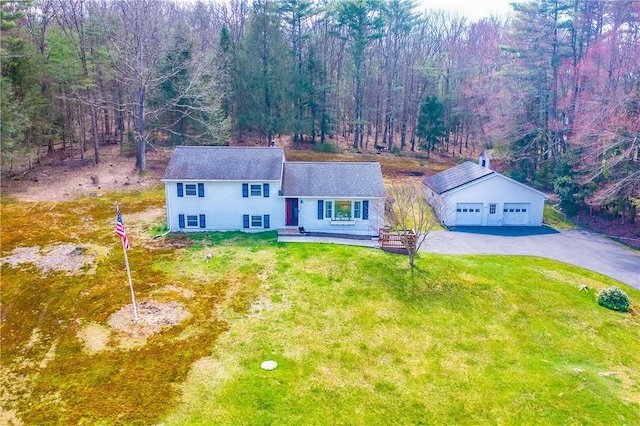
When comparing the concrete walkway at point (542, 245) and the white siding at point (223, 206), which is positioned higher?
the white siding at point (223, 206)

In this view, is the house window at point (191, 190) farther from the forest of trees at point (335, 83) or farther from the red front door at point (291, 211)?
the forest of trees at point (335, 83)

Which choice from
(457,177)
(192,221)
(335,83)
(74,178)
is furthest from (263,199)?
(335,83)

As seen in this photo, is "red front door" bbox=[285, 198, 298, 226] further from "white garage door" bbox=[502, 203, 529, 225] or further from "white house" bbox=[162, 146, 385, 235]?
"white garage door" bbox=[502, 203, 529, 225]

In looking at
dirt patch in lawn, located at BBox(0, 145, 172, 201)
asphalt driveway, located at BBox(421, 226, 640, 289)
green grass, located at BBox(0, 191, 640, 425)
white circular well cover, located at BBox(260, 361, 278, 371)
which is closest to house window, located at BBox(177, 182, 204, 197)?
green grass, located at BBox(0, 191, 640, 425)

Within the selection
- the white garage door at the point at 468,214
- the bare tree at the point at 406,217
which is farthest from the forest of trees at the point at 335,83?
the bare tree at the point at 406,217

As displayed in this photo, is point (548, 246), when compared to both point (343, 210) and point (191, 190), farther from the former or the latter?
point (191, 190)

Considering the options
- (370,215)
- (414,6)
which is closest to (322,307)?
(370,215)

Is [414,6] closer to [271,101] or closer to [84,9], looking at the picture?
[271,101]
